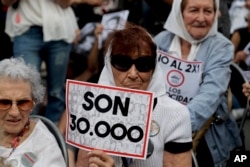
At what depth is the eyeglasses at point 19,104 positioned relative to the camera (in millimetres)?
3750

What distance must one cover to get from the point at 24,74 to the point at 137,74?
24.0 inches

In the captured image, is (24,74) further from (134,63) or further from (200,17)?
(200,17)

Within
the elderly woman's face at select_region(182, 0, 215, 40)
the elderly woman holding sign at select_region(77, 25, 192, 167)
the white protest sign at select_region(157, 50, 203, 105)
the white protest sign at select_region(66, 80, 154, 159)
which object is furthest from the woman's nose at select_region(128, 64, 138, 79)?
the elderly woman's face at select_region(182, 0, 215, 40)

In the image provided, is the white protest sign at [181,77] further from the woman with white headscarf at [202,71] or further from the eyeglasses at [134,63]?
the eyeglasses at [134,63]

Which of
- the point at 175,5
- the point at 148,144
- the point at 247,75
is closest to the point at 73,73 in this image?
the point at 175,5

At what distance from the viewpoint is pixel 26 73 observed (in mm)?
3854

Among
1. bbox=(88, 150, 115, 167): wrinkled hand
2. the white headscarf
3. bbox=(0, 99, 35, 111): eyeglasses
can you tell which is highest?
the white headscarf

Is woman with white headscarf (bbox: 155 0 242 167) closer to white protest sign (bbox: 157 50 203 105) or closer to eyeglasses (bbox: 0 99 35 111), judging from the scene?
white protest sign (bbox: 157 50 203 105)

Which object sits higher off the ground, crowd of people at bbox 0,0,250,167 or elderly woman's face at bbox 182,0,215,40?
elderly woman's face at bbox 182,0,215,40

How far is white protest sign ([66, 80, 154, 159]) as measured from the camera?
338 centimetres

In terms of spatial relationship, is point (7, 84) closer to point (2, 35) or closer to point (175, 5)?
point (175, 5)

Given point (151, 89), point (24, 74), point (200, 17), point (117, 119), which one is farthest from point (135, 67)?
point (200, 17)

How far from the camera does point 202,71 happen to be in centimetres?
480

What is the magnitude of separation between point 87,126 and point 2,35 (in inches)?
112
